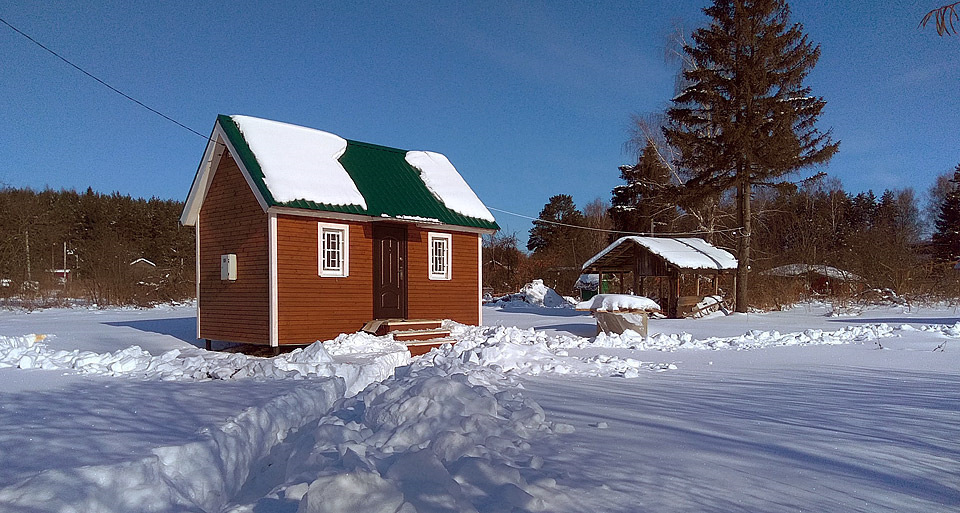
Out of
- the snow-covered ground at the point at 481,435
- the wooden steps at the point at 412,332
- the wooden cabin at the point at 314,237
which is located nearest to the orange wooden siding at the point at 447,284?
the wooden cabin at the point at 314,237

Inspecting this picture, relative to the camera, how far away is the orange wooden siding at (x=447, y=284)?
1443 centimetres

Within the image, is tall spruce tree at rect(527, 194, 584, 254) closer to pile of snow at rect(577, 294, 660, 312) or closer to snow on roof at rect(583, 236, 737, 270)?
snow on roof at rect(583, 236, 737, 270)

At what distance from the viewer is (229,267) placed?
12.5 meters

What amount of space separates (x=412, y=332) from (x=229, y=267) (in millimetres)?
4283

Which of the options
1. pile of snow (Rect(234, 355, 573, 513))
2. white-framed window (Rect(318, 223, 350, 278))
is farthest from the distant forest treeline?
pile of snow (Rect(234, 355, 573, 513))

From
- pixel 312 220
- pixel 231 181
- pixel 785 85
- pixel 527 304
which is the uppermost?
pixel 785 85

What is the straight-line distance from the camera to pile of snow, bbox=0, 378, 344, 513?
3.25 m

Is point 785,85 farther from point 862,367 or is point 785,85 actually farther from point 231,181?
point 231,181

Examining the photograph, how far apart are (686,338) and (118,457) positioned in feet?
37.2

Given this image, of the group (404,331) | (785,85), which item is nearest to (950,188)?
(785,85)

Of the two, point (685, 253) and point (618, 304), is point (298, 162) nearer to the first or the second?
point (618, 304)

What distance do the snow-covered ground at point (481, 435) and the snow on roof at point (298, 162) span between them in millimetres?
4162

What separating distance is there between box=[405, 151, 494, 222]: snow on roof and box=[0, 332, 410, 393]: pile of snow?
217 inches

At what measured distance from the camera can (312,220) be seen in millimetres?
12547
